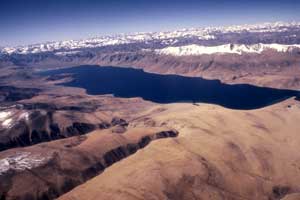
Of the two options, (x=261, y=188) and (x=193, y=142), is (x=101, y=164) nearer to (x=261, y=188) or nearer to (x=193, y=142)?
(x=193, y=142)

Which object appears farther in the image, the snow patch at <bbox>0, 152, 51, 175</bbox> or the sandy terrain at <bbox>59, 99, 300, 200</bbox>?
the snow patch at <bbox>0, 152, 51, 175</bbox>

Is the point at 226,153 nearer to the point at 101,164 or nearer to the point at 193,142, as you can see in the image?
the point at 193,142

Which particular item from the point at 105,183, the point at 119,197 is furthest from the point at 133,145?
the point at 119,197

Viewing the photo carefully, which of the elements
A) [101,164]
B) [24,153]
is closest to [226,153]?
[101,164]

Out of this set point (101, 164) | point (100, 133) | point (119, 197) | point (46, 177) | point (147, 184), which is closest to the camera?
point (119, 197)

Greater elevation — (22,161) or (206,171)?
(22,161)

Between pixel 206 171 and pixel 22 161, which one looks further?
pixel 22 161

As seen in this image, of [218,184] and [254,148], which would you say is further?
[254,148]

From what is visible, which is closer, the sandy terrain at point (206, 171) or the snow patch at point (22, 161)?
the sandy terrain at point (206, 171)

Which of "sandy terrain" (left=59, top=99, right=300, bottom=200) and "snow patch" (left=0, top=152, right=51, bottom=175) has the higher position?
"snow patch" (left=0, top=152, right=51, bottom=175)

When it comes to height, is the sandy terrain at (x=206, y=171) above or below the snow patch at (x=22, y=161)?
below

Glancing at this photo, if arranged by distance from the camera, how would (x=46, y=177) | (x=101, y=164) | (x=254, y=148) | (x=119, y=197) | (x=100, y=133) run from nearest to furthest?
(x=119, y=197), (x=46, y=177), (x=101, y=164), (x=254, y=148), (x=100, y=133)
